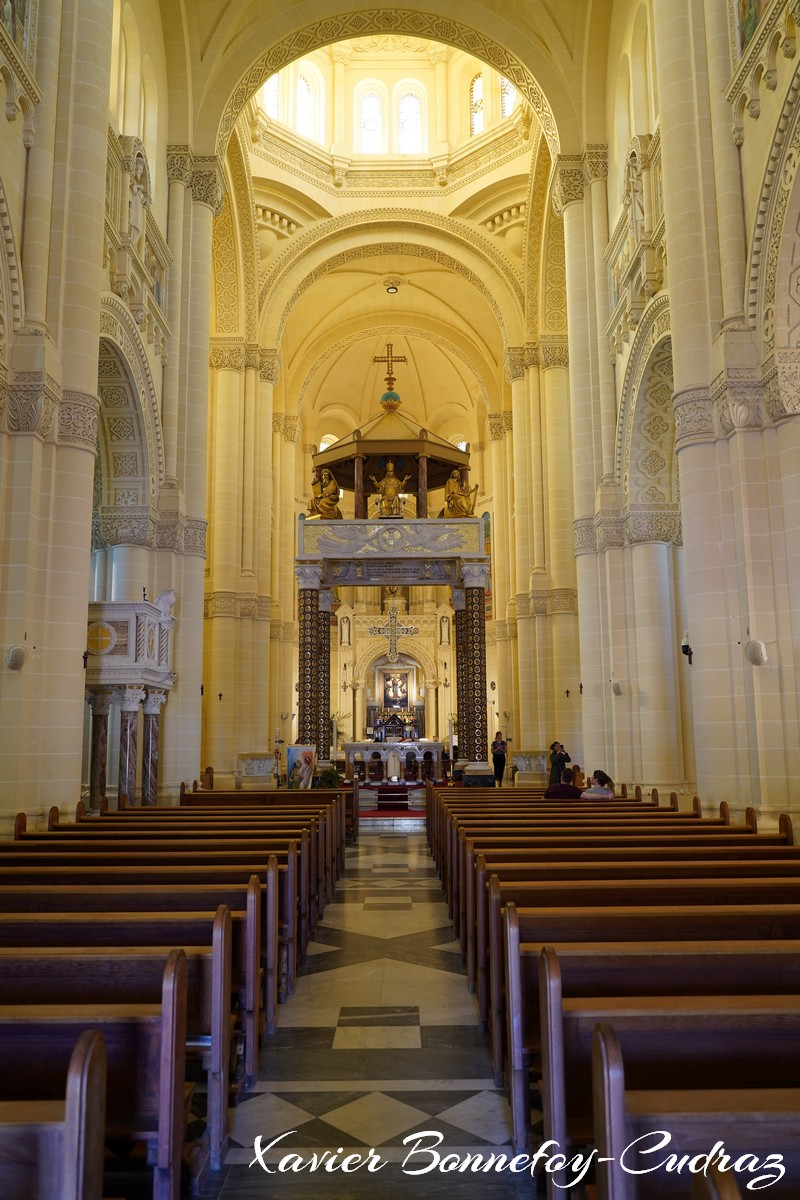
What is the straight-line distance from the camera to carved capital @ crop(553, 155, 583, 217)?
58.2ft

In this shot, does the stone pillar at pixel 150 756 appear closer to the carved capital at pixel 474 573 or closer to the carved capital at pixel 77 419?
the carved capital at pixel 77 419

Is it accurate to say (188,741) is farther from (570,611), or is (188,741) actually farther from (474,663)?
(570,611)

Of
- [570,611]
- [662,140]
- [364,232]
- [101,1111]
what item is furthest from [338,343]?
[101,1111]

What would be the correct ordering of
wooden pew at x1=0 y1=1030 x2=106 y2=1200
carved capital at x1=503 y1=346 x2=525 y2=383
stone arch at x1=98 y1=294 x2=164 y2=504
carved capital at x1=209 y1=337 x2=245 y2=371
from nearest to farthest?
wooden pew at x1=0 y1=1030 x2=106 y2=1200, stone arch at x1=98 y1=294 x2=164 y2=504, carved capital at x1=209 y1=337 x2=245 y2=371, carved capital at x1=503 y1=346 x2=525 y2=383

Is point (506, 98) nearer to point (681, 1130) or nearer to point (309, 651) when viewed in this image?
point (309, 651)

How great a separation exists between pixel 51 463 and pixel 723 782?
322 inches

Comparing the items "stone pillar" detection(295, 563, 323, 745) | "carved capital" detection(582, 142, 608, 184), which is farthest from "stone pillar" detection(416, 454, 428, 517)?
"carved capital" detection(582, 142, 608, 184)

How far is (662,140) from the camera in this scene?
38.3 ft

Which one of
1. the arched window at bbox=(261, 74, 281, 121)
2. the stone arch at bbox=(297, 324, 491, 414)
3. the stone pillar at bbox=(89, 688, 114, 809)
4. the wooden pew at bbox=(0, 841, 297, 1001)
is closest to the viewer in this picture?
the wooden pew at bbox=(0, 841, 297, 1001)

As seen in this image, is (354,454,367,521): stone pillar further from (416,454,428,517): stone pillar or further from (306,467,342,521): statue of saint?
(416,454,428,517): stone pillar

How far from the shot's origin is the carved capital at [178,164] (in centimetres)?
1728

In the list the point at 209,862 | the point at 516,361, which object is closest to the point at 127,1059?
the point at 209,862

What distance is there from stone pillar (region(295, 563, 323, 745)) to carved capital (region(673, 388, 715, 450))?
39.7 feet

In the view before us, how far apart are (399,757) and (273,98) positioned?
781 inches
